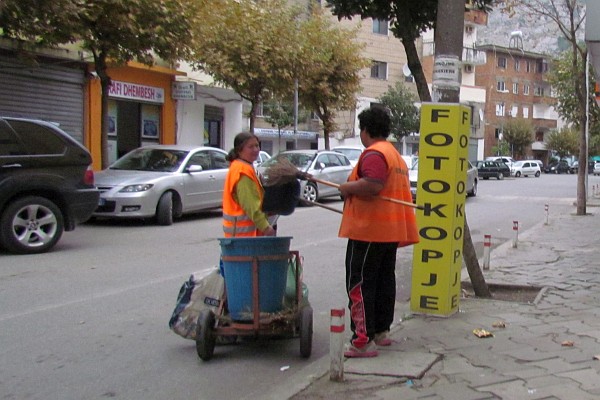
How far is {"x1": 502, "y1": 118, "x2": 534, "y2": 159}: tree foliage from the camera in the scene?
6619 cm

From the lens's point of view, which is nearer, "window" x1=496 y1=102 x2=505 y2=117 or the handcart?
the handcart

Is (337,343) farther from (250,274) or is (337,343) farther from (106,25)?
(106,25)

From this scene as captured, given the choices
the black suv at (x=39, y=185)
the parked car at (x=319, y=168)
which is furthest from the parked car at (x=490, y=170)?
the black suv at (x=39, y=185)

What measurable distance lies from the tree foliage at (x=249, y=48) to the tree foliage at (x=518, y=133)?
4781 centimetres

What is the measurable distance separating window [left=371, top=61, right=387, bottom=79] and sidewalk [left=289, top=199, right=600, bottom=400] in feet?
129

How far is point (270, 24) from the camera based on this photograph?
2198cm

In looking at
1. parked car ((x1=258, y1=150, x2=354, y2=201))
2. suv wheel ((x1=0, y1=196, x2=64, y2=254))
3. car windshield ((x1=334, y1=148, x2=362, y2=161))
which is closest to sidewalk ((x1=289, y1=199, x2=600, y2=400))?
suv wheel ((x1=0, y1=196, x2=64, y2=254))

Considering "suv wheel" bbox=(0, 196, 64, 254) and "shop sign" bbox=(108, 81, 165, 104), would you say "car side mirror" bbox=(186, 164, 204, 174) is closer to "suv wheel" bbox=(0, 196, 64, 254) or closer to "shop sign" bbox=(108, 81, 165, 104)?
"suv wheel" bbox=(0, 196, 64, 254)

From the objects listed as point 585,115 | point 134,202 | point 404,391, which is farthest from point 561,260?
point 585,115

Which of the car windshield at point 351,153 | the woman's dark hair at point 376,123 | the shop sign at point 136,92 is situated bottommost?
the woman's dark hair at point 376,123

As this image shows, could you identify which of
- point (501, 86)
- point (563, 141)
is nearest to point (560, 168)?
point (563, 141)

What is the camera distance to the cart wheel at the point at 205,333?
498 cm

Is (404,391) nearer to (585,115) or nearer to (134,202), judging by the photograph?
(134,202)

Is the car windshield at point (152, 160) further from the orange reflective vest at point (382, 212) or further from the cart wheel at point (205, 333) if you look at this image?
the orange reflective vest at point (382, 212)
